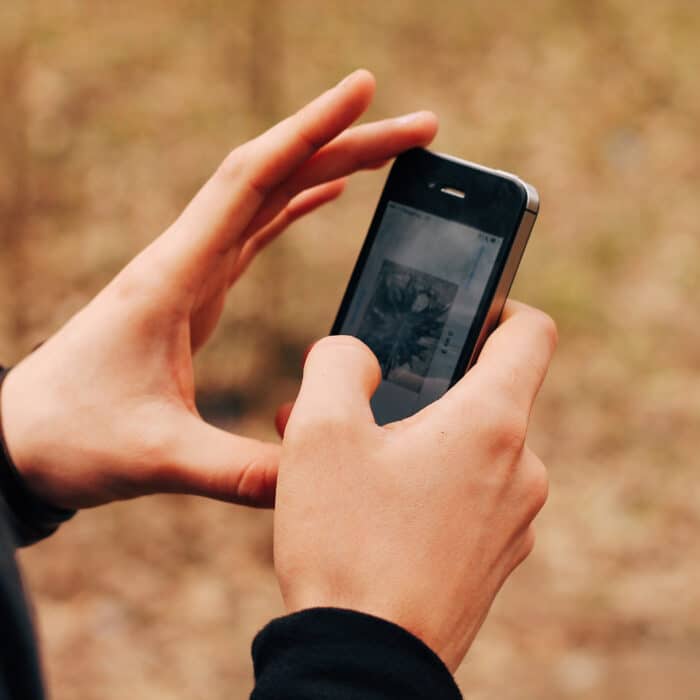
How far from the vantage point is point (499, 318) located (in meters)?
1.09

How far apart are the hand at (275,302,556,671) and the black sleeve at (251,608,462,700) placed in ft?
0.07

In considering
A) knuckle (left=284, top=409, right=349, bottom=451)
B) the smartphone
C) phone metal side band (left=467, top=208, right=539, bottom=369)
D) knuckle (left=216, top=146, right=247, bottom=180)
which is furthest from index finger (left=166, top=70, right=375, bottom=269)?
knuckle (left=284, top=409, right=349, bottom=451)

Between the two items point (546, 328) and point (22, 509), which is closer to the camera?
point (546, 328)

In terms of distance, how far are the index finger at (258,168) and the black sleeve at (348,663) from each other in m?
0.54

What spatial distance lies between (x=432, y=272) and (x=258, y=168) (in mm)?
269

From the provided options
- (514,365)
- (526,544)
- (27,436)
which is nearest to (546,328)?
(514,365)

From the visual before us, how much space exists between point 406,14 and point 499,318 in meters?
2.85

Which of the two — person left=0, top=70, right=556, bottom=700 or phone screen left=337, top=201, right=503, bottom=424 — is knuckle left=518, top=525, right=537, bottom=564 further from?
phone screen left=337, top=201, right=503, bottom=424

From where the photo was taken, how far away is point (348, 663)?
713mm

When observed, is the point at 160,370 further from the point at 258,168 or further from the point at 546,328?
the point at 546,328

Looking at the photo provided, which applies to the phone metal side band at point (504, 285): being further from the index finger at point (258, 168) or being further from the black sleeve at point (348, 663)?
the black sleeve at point (348, 663)

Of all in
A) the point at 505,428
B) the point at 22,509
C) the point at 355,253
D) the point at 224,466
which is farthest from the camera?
the point at 355,253

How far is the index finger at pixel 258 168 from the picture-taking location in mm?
1077

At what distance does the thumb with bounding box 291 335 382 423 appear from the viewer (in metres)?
0.82
